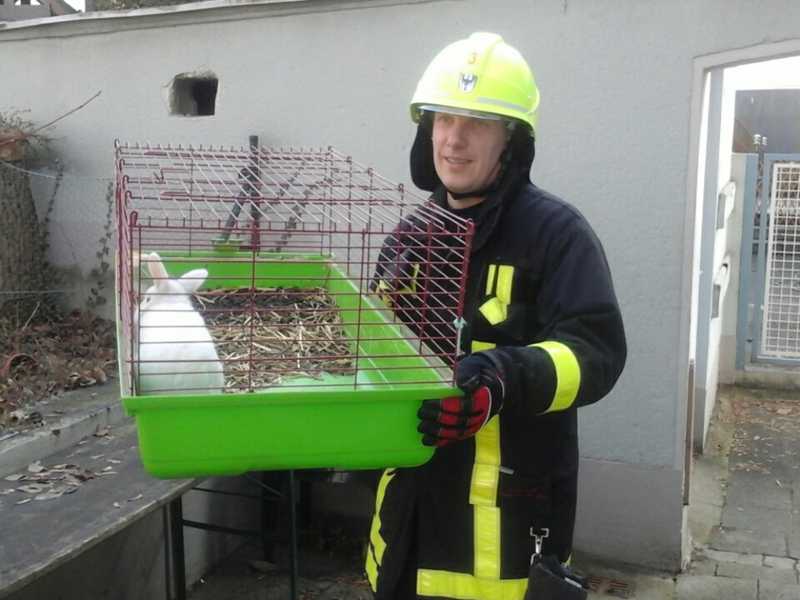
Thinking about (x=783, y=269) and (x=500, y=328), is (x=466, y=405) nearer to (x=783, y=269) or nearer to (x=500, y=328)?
(x=500, y=328)

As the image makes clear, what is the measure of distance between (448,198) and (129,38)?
128 inches

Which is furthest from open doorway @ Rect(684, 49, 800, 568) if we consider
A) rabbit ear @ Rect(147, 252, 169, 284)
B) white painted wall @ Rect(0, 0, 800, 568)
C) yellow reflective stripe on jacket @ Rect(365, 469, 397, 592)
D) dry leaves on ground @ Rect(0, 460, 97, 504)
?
rabbit ear @ Rect(147, 252, 169, 284)

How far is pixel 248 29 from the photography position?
4777 millimetres

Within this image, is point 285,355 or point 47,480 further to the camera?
point 47,480

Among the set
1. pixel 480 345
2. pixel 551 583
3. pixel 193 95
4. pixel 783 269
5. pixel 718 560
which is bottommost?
pixel 718 560

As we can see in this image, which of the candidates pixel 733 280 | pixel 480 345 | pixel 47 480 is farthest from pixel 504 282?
pixel 733 280

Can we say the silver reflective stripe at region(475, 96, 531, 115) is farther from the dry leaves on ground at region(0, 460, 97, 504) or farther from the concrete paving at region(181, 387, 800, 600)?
the concrete paving at region(181, 387, 800, 600)

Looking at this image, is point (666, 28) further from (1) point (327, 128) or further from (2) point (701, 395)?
(2) point (701, 395)

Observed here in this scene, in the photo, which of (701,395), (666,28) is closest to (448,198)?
(666,28)

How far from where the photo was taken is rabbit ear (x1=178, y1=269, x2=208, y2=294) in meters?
2.31

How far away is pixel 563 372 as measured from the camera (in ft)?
6.66

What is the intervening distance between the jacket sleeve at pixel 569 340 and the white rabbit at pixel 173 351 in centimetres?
61

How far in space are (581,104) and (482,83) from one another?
86.6 inches

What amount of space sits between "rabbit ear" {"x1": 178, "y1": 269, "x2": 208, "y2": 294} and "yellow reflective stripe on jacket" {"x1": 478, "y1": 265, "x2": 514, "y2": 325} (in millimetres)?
722
